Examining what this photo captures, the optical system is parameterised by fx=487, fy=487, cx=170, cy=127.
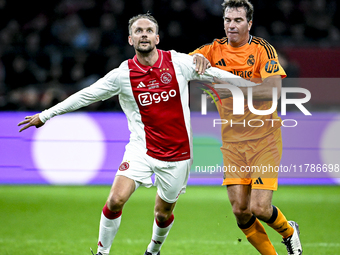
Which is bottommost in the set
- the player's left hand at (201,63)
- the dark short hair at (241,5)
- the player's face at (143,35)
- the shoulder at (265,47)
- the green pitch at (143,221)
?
the green pitch at (143,221)

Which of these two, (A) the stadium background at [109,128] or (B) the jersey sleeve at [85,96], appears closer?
(B) the jersey sleeve at [85,96]

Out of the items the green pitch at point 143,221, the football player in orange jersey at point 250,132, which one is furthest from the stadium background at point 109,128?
the football player in orange jersey at point 250,132

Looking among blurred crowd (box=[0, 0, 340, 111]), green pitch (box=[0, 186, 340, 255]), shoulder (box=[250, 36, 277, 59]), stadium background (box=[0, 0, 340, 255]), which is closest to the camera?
shoulder (box=[250, 36, 277, 59])

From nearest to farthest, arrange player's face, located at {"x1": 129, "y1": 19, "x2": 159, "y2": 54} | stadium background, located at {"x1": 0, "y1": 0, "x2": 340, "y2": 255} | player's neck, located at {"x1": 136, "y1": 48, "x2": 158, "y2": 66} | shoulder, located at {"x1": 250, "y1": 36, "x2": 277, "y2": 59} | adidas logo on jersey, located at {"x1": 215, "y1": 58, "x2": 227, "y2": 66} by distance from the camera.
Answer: player's face, located at {"x1": 129, "y1": 19, "x2": 159, "y2": 54}, player's neck, located at {"x1": 136, "y1": 48, "x2": 158, "y2": 66}, shoulder, located at {"x1": 250, "y1": 36, "x2": 277, "y2": 59}, adidas logo on jersey, located at {"x1": 215, "y1": 58, "x2": 227, "y2": 66}, stadium background, located at {"x1": 0, "y1": 0, "x2": 340, "y2": 255}

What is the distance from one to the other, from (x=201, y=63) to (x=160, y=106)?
55cm

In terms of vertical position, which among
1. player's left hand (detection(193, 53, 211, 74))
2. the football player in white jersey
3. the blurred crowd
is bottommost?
the blurred crowd

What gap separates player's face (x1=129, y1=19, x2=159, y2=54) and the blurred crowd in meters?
5.57

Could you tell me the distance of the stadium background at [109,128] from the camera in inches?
255

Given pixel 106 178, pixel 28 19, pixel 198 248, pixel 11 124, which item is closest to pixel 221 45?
pixel 198 248

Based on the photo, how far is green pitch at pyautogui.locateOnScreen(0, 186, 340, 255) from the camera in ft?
18.4

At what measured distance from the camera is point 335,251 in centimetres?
536

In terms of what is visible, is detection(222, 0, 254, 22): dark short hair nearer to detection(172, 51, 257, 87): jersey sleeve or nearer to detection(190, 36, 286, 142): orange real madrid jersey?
detection(190, 36, 286, 142): orange real madrid jersey

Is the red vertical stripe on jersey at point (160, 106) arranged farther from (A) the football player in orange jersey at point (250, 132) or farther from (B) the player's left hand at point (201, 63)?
(A) the football player in orange jersey at point (250, 132)

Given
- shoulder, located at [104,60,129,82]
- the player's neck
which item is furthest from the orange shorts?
shoulder, located at [104,60,129,82]
